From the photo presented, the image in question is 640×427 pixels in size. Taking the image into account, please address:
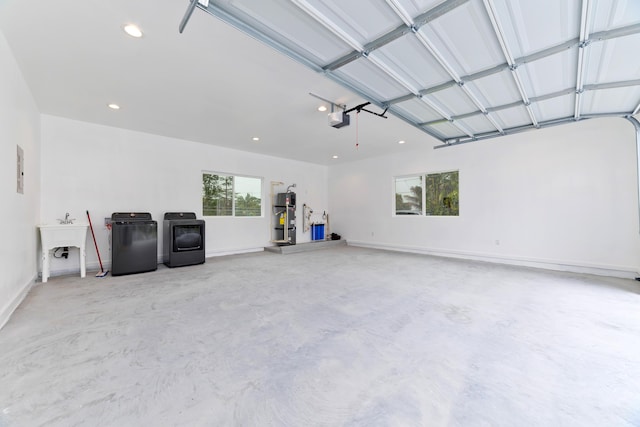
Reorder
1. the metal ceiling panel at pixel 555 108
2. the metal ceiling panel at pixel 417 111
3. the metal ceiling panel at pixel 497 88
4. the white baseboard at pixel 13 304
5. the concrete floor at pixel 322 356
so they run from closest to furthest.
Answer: the concrete floor at pixel 322 356
the white baseboard at pixel 13 304
the metal ceiling panel at pixel 497 88
the metal ceiling panel at pixel 555 108
the metal ceiling panel at pixel 417 111

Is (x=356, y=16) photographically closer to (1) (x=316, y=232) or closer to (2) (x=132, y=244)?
(2) (x=132, y=244)

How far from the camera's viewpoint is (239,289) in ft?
11.8

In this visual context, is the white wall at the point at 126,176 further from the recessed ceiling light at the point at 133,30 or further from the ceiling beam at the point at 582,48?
the ceiling beam at the point at 582,48

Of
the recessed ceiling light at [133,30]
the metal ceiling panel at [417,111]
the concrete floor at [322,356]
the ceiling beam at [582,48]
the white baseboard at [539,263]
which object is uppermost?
the recessed ceiling light at [133,30]

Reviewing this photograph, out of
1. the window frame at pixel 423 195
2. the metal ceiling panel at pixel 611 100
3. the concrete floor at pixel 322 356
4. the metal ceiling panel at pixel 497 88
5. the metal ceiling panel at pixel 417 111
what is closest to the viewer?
the concrete floor at pixel 322 356

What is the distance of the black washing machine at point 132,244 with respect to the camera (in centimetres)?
427

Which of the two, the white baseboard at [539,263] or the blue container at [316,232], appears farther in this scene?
the blue container at [316,232]

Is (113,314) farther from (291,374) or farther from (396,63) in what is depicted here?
(396,63)

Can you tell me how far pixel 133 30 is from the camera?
7.57ft

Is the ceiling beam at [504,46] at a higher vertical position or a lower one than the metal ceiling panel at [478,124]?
lower

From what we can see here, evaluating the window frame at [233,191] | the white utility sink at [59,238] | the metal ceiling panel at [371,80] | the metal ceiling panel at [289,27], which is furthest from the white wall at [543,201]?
the white utility sink at [59,238]

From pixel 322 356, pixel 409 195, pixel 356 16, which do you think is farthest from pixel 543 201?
pixel 322 356

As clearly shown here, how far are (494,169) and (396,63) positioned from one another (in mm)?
4265

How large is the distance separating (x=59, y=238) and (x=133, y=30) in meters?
3.52
